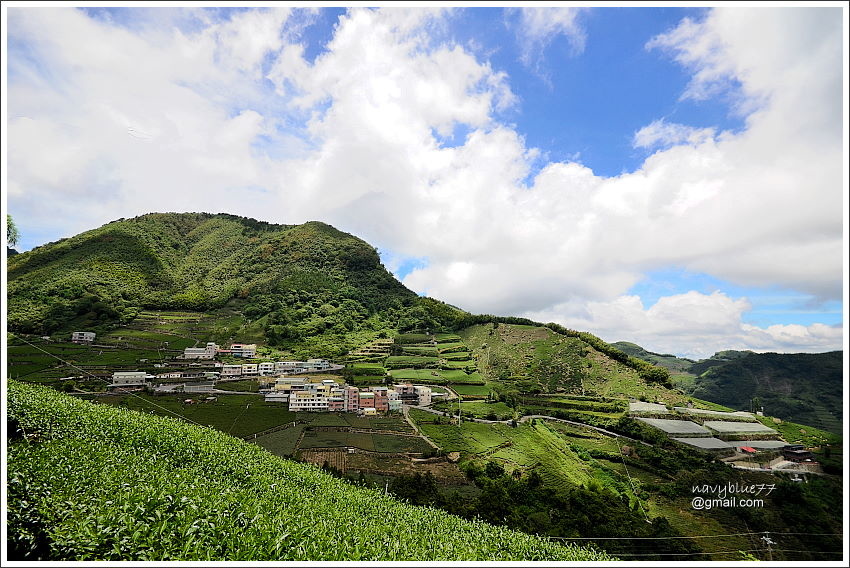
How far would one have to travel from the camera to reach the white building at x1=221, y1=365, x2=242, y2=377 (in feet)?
104

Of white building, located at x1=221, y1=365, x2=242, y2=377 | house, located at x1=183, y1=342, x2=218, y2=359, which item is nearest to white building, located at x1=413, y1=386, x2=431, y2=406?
white building, located at x1=221, y1=365, x2=242, y2=377

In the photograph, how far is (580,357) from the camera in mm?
36688

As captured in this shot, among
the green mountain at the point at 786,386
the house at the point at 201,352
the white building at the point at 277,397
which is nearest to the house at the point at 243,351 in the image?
the house at the point at 201,352

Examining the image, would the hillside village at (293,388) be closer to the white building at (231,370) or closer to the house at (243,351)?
the white building at (231,370)

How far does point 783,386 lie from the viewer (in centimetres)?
2781

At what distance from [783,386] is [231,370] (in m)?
45.4

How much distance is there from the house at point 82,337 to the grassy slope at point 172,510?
91.1 feet

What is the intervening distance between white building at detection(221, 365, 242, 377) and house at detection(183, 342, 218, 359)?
326cm

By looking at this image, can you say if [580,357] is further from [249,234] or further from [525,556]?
[249,234]

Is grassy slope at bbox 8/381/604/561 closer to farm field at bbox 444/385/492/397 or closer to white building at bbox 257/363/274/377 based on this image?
farm field at bbox 444/385/492/397

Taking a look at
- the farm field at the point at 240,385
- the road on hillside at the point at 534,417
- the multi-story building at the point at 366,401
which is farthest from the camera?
the farm field at the point at 240,385

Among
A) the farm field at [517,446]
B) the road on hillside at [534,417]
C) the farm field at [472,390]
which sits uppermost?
the farm field at [472,390]

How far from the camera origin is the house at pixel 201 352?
111ft

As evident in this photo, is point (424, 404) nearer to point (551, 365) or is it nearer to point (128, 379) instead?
point (551, 365)
